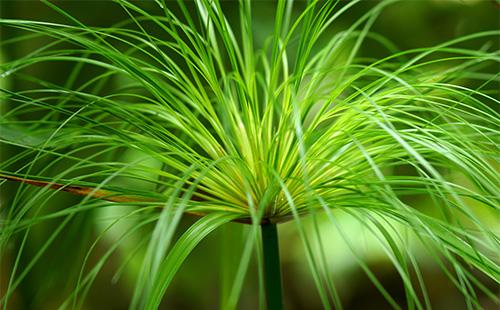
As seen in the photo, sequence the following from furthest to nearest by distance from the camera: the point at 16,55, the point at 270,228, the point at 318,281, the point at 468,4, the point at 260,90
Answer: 1. the point at 468,4
2. the point at 260,90
3. the point at 16,55
4. the point at 270,228
5. the point at 318,281

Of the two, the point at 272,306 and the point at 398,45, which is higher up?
the point at 398,45

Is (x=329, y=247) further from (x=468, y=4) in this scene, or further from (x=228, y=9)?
(x=468, y=4)

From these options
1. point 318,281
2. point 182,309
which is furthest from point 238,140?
point 182,309

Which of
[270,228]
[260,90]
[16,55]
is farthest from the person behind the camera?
[260,90]

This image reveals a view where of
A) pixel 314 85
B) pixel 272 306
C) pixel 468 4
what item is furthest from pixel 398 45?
pixel 272 306

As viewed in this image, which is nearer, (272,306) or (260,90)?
(272,306)

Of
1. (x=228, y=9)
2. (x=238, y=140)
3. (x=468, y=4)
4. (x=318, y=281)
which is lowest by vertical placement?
(x=318, y=281)

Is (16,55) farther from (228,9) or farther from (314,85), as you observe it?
(314,85)
